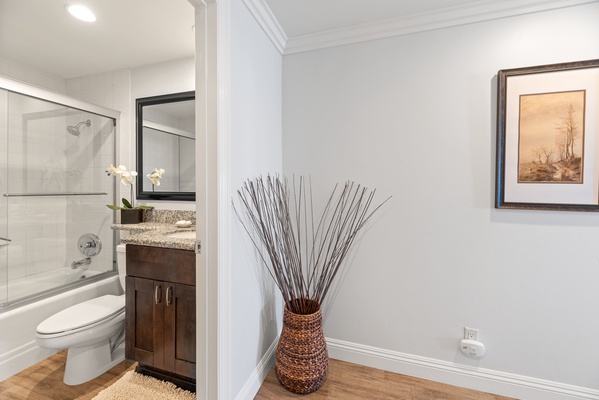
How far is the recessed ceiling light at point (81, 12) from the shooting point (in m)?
1.70

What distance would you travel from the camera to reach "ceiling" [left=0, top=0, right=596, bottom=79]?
154cm

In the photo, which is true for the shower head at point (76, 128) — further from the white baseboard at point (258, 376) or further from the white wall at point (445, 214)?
the white baseboard at point (258, 376)

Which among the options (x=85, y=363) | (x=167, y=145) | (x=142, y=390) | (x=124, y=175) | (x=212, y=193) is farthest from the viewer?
(x=167, y=145)

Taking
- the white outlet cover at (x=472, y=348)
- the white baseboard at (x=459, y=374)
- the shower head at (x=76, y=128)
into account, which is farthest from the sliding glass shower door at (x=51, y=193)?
the white outlet cover at (x=472, y=348)

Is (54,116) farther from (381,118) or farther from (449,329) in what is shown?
(449,329)

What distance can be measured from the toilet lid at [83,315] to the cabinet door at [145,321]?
0.23m

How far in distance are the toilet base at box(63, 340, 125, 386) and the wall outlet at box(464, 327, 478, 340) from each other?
7.58 ft

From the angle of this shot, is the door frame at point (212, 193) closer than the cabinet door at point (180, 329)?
Yes

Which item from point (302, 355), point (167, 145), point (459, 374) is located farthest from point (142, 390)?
point (459, 374)

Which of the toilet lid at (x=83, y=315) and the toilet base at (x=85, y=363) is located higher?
the toilet lid at (x=83, y=315)

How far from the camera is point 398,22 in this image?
165 cm

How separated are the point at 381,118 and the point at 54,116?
2.74m

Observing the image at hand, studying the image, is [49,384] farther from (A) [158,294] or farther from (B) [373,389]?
(B) [373,389]

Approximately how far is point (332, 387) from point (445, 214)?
4.09ft
